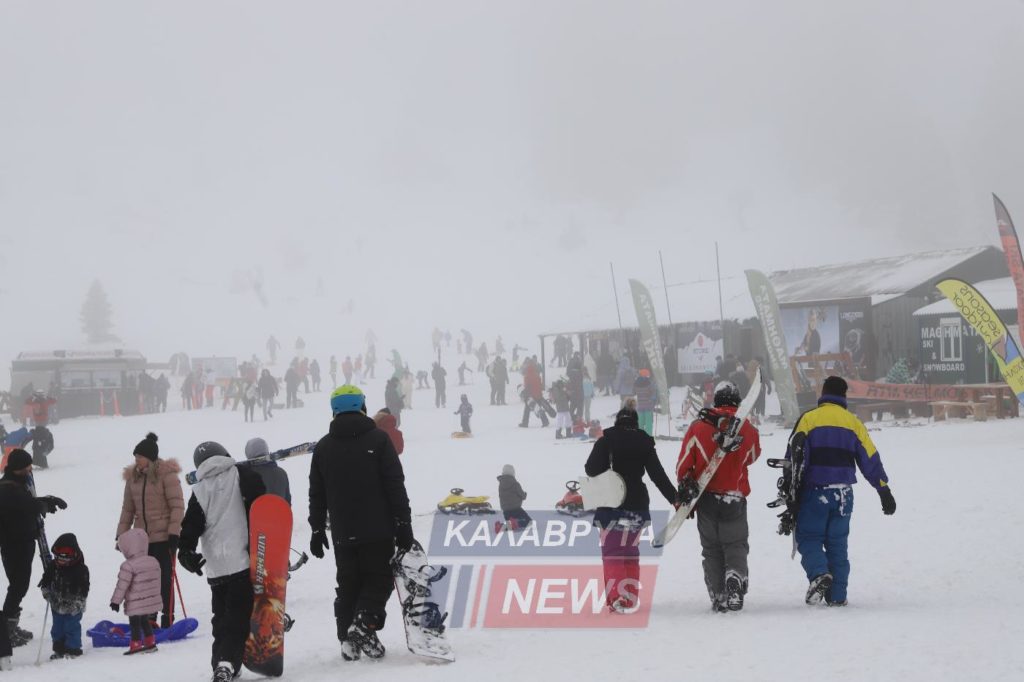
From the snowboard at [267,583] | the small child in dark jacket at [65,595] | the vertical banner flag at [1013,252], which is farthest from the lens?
the vertical banner flag at [1013,252]

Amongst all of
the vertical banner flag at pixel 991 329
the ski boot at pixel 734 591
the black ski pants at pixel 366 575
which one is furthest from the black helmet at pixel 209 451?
the vertical banner flag at pixel 991 329

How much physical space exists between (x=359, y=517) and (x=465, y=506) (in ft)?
22.6

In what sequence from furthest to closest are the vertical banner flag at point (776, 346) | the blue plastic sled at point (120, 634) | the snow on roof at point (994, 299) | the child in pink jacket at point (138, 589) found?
the snow on roof at point (994, 299) < the vertical banner flag at point (776, 346) < the blue plastic sled at point (120, 634) < the child in pink jacket at point (138, 589)

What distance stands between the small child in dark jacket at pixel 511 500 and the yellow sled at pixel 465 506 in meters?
0.88

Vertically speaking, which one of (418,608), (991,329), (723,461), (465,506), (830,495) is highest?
(991,329)

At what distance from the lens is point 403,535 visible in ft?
16.1

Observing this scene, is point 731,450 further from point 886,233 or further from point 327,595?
point 886,233

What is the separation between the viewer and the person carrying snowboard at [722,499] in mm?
5895

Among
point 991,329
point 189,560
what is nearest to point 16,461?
point 189,560

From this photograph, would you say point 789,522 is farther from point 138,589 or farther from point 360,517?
point 138,589

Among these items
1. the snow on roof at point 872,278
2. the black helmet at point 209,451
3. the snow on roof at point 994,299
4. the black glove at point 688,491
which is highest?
the snow on roof at point 872,278

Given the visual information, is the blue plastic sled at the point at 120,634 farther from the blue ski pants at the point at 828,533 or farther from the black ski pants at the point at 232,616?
the blue ski pants at the point at 828,533

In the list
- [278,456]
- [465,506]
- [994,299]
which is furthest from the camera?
[994,299]

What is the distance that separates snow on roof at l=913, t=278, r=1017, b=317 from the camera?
71.0 ft
